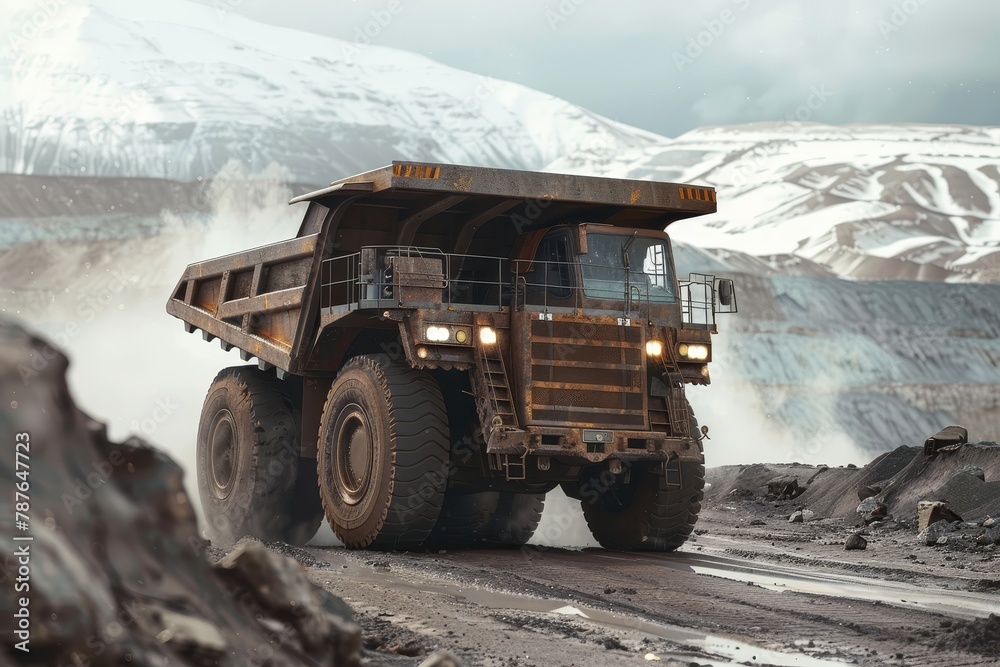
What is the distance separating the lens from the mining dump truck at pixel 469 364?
37.9 feet

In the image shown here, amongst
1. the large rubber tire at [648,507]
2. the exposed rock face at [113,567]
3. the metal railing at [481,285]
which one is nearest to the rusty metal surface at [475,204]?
the metal railing at [481,285]

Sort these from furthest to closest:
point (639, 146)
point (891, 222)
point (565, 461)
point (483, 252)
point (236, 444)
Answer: point (639, 146), point (891, 222), point (236, 444), point (483, 252), point (565, 461)

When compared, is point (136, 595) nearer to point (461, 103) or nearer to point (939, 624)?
point (939, 624)

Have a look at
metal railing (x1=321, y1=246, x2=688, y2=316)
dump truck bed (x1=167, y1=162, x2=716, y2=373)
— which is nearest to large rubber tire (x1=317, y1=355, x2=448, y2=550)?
metal railing (x1=321, y1=246, x2=688, y2=316)

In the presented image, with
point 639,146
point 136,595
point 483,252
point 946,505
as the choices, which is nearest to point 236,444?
point 483,252

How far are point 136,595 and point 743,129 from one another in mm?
122552

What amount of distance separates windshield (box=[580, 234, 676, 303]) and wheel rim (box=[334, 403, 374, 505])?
95.0 inches

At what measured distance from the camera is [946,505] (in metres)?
15.6

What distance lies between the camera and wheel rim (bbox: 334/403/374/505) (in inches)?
467

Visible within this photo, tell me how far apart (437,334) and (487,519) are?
3359 millimetres

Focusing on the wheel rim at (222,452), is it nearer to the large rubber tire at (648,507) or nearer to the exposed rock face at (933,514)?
the large rubber tire at (648,507)

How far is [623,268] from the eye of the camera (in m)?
12.5

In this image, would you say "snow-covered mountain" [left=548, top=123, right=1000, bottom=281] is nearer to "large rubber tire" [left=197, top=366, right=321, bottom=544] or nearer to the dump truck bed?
"large rubber tire" [left=197, top=366, right=321, bottom=544]

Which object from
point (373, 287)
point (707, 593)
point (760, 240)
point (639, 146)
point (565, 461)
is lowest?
point (707, 593)
